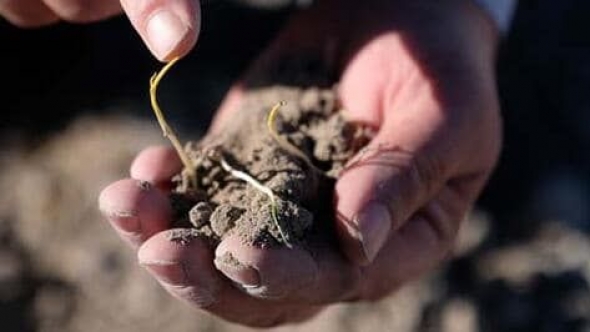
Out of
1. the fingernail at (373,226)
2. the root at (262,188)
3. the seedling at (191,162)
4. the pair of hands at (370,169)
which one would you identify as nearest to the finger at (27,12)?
the pair of hands at (370,169)

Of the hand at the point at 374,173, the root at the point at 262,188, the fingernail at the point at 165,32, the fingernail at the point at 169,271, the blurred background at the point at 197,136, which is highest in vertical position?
the fingernail at the point at 165,32

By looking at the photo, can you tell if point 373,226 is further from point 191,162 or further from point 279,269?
point 191,162

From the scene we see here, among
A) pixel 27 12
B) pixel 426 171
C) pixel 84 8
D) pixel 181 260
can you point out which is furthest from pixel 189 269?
pixel 27 12

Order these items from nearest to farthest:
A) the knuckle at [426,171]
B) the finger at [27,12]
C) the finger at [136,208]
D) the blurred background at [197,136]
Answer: the finger at [136,208], the knuckle at [426,171], the finger at [27,12], the blurred background at [197,136]

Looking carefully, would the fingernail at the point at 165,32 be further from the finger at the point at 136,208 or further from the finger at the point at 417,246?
the finger at the point at 417,246

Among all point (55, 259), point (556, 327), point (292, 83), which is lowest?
point (556, 327)

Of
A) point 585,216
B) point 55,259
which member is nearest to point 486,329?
point 585,216

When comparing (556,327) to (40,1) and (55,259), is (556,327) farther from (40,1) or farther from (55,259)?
(40,1)
